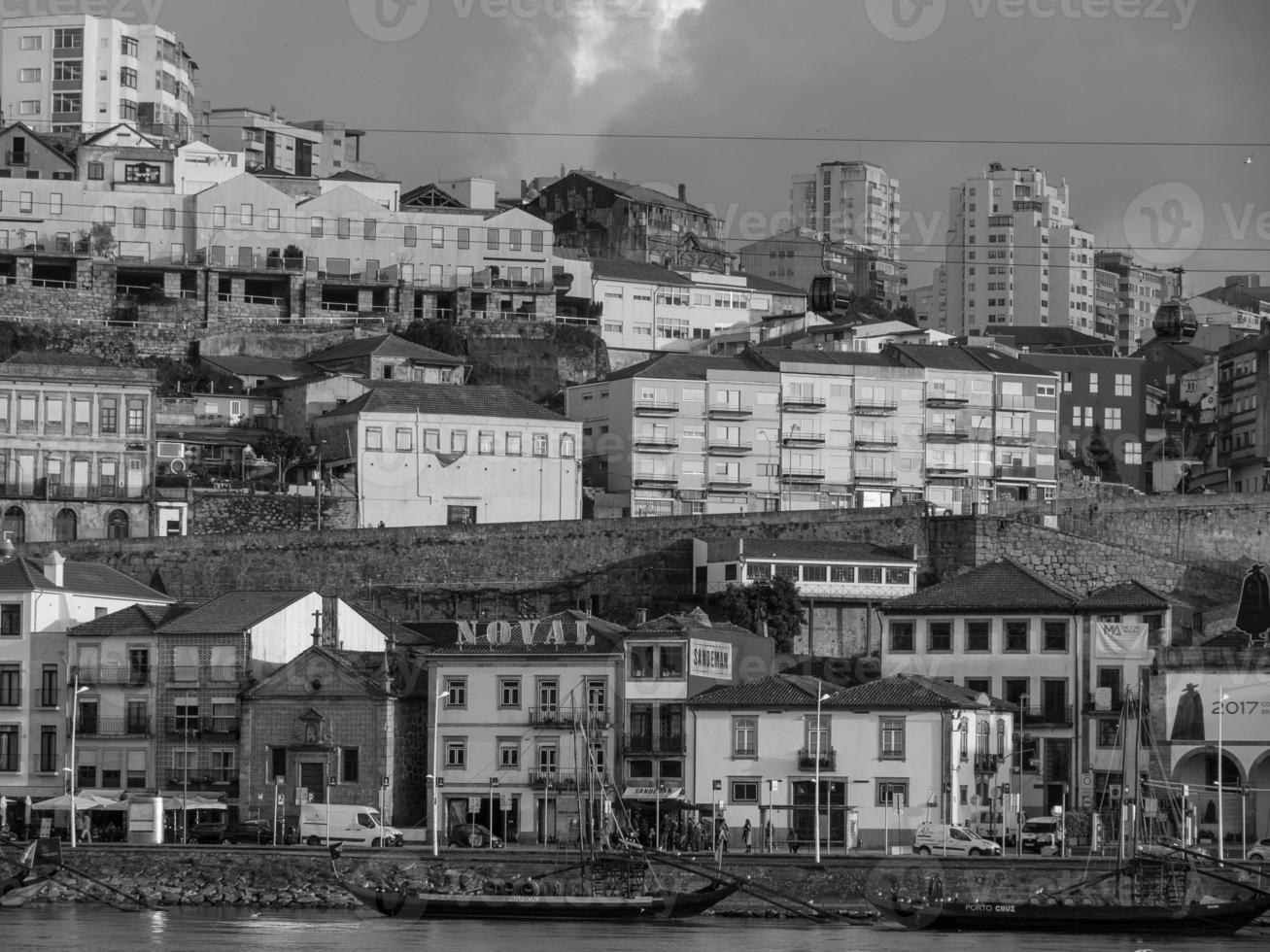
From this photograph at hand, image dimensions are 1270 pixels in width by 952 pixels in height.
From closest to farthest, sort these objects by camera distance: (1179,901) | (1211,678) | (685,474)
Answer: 1. (1179,901)
2. (1211,678)
3. (685,474)

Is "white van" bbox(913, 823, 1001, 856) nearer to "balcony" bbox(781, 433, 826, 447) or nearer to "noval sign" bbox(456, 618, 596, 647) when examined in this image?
"noval sign" bbox(456, 618, 596, 647)

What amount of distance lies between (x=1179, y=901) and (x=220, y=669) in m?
29.4

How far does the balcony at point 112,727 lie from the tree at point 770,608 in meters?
22.6

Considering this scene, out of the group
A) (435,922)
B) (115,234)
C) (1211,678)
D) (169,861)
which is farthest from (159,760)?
(115,234)

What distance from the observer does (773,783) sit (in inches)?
2958

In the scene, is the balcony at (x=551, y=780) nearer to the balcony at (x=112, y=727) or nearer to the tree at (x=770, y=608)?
the balcony at (x=112, y=727)

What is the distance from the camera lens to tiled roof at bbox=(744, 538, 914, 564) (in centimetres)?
9912

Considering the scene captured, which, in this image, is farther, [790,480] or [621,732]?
[790,480]

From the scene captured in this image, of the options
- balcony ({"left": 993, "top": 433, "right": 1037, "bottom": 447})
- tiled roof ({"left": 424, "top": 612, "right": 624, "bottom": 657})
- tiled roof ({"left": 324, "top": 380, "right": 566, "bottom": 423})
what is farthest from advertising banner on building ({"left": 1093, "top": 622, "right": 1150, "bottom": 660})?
balcony ({"left": 993, "top": 433, "right": 1037, "bottom": 447})

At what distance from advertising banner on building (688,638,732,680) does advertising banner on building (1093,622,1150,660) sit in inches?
441

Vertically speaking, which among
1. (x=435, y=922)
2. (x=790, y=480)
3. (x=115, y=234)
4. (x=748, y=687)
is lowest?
(x=435, y=922)

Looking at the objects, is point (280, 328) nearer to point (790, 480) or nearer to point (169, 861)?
point (790, 480)

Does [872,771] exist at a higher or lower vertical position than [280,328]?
lower

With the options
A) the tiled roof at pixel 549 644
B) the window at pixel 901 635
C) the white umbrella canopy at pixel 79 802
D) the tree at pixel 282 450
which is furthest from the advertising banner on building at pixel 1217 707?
the tree at pixel 282 450
